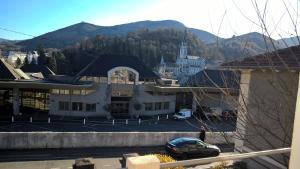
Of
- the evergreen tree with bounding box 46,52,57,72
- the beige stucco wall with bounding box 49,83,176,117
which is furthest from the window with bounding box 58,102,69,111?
the evergreen tree with bounding box 46,52,57,72

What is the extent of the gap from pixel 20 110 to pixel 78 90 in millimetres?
7609

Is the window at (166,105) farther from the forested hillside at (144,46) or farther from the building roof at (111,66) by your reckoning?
the forested hillside at (144,46)

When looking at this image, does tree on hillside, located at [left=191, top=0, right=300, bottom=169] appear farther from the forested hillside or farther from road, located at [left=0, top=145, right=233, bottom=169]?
the forested hillside

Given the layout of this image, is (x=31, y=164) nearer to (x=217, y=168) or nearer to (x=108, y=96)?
(x=217, y=168)

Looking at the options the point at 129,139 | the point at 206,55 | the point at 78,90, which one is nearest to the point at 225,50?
the point at 206,55

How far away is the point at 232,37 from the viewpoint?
5.68 metres

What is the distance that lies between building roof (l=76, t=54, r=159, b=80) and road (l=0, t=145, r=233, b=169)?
79.0 ft

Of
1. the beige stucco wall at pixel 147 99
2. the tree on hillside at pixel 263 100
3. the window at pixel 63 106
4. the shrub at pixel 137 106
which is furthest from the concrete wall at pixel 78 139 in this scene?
the beige stucco wall at pixel 147 99

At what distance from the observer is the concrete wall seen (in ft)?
65.3

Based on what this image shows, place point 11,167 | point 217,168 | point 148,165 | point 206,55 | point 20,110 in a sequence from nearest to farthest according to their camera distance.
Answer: point 148,165, point 206,55, point 217,168, point 11,167, point 20,110

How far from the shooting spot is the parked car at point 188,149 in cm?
1811

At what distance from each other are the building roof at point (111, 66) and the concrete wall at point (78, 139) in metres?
23.0

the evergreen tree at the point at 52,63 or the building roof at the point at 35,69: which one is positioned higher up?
the evergreen tree at the point at 52,63

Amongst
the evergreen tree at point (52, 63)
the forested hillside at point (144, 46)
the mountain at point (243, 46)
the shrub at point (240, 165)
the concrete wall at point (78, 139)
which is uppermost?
the forested hillside at point (144, 46)
